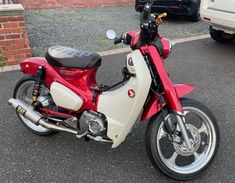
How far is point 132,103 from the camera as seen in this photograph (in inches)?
89.7

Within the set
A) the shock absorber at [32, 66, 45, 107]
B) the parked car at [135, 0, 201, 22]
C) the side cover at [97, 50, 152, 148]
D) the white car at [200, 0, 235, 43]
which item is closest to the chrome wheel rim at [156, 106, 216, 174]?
the side cover at [97, 50, 152, 148]

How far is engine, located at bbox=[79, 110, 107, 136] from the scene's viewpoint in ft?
8.23

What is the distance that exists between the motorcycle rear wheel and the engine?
0.52 meters

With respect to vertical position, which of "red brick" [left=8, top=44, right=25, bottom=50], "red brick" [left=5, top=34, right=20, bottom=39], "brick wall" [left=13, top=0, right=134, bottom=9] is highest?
"red brick" [left=5, top=34, right=20, bottom=39]

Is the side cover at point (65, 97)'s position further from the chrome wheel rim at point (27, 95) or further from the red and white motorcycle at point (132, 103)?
the chrome wheel rim at point (27, 95)

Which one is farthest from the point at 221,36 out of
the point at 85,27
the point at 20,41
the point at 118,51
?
the point at 20,41

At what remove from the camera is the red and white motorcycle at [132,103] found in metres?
2.23

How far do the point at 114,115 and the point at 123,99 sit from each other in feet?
0.54

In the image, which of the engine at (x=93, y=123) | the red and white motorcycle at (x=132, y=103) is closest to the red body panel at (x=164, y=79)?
the red and white motorcycle at (x=132, y=103)

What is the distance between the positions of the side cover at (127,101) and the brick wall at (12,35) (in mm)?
2535

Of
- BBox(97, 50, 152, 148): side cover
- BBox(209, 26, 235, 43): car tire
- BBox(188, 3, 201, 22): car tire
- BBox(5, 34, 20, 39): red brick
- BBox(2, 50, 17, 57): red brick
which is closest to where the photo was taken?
BBox(97, 50, 152, 148): side cover

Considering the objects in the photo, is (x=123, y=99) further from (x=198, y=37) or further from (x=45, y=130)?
(x=198, y=37)

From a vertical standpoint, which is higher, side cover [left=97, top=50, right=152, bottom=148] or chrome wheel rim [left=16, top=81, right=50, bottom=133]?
side cover [left=97, top=50, right=152, bottom=148]

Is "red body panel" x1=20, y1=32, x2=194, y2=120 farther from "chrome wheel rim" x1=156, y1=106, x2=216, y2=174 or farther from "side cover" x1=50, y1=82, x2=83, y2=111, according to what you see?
"chrome wheel rim" x1=156, y1=106, x2=216, y2=174
